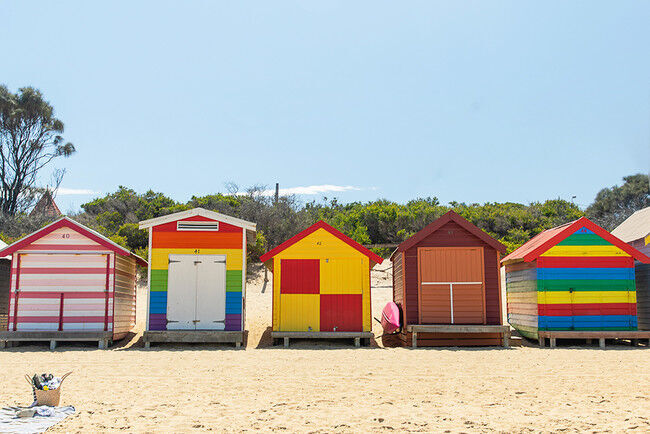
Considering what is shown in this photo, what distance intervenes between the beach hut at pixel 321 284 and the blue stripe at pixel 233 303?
889 mm

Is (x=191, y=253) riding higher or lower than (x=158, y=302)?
higher

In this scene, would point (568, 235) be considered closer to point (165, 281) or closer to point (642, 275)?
point (642, 275)

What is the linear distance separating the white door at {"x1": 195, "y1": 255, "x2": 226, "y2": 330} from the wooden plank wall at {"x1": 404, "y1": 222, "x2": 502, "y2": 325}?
4522 mm

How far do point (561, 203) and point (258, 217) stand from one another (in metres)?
21.1

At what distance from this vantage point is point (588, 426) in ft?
21.4

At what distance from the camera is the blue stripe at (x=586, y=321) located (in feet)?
47.5

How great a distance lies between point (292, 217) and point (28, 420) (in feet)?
83.1

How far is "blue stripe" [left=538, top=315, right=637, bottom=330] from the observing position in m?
14.5

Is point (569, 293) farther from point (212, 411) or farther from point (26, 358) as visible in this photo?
point (26, 358)

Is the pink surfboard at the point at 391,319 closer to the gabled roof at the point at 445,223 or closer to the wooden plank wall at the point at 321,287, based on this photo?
the wooden plank wall at the point at 321,287

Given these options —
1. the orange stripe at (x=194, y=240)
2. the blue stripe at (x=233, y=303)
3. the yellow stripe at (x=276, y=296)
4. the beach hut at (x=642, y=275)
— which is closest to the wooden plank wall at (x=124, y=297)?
the orange stripe at (x=194, y=240)

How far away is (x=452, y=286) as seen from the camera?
14555 mm

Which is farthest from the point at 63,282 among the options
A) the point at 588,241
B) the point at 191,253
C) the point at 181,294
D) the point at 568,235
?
the point at 588,241

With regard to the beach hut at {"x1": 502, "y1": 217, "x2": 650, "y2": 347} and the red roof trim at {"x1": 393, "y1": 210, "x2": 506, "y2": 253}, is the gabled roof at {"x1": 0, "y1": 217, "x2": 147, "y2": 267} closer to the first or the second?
the red roof trim at {"x1": 393, "y1": 210, "x2": 506, "y2": 253}
